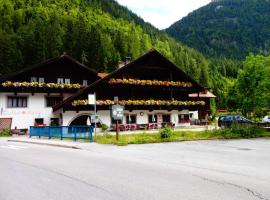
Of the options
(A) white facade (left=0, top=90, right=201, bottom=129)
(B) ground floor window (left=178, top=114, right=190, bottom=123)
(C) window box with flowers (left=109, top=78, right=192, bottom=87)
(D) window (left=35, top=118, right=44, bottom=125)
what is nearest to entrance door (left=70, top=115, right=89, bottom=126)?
(A) white facade (left=0, top=90, right=201, bottom=129)

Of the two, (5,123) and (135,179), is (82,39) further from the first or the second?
(135,179)

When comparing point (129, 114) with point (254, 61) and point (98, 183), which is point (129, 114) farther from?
point (98, 183)

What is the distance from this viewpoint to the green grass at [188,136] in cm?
2127

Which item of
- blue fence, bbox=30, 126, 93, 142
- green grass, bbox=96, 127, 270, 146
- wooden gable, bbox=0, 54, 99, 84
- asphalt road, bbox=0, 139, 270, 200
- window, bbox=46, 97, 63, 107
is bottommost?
asphalt road, bbox=0, 139, 270, 200

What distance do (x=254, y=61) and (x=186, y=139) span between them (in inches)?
444

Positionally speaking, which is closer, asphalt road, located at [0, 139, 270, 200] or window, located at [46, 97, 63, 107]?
asphalt road, located at [0, 139, 270, 200]

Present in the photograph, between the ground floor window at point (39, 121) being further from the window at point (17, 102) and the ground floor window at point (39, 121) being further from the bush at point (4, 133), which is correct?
the bush at point (4, 133)

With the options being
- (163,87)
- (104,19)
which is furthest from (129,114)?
(104,19)

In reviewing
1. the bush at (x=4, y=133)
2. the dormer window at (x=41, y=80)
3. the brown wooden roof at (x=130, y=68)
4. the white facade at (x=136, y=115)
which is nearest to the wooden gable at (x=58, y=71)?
the dormer window at (x=41, y=80)

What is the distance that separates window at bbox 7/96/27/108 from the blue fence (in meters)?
9.57

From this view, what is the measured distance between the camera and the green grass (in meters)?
21.3

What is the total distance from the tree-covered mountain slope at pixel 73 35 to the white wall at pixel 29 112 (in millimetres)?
21141

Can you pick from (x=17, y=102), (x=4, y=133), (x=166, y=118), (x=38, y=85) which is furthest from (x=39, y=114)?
(x=166, y=118)

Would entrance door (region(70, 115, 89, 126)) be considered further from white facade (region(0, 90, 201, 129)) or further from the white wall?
the white wall
